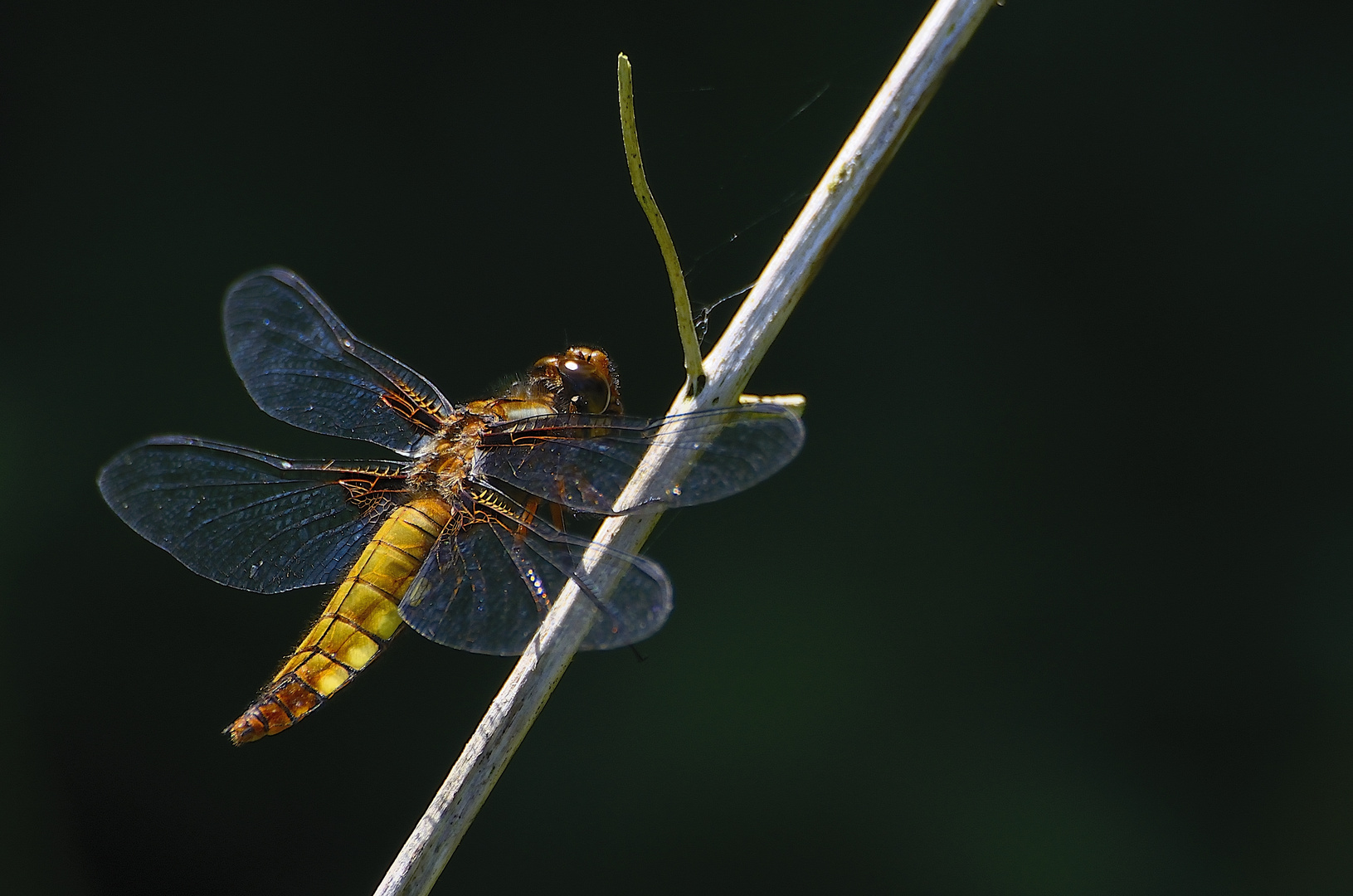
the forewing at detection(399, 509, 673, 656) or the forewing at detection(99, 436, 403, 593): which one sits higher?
the forewing at detection(99, 436, 403, 593)

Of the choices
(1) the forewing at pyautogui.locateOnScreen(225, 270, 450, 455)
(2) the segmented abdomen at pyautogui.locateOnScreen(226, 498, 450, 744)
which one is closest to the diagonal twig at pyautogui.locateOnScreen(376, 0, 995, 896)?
(2) the segmented abdomen at pyautogui.locateOnScreen(226, 498, 450, 744)

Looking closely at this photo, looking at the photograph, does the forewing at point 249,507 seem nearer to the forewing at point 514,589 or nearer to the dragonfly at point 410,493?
the dragonfly at point 410,493

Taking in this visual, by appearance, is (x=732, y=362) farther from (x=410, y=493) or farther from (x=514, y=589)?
(x=410, y=493)

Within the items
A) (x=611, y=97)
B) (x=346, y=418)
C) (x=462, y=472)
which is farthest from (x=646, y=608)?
(x=611, y=97)

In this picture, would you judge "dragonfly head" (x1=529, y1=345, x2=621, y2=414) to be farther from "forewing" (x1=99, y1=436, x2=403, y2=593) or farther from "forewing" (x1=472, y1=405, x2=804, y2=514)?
"forewing" (x1=99, y1=436, x2=403, y2=593)

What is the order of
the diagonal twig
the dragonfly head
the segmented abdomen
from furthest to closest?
the dragonfly head
the segmented abdomen
the diagonal twig

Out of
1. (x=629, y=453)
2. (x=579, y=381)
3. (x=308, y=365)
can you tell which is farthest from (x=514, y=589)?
(x=308, y=365)

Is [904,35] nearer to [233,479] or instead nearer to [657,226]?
[657,226]
